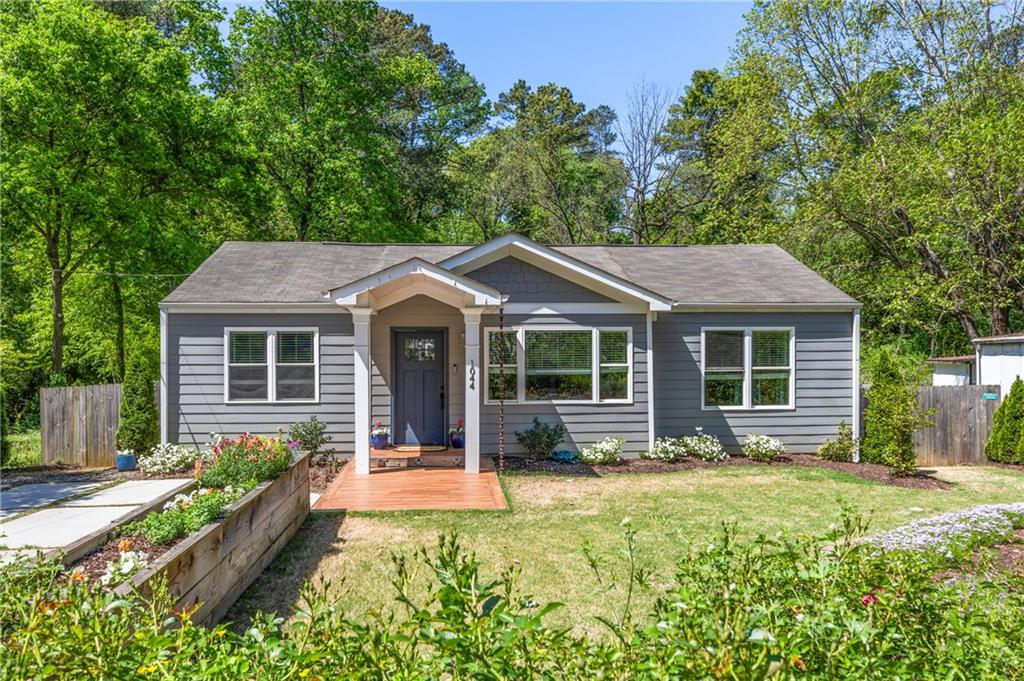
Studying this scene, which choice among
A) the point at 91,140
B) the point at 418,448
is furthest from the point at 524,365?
the point at 91,140

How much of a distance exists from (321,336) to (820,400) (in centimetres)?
907

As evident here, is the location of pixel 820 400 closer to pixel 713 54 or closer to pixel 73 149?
pixel 713 54

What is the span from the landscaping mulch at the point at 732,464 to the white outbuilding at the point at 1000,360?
342 cm

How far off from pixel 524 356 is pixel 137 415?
21.9 ft

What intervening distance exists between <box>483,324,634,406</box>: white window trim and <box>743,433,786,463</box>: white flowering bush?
90.2 inches

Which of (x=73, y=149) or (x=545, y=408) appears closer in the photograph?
(x=545, y=408)

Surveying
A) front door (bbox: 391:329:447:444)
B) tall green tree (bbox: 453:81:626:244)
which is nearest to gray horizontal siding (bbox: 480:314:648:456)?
front door (bbox: 391:329:447:444)

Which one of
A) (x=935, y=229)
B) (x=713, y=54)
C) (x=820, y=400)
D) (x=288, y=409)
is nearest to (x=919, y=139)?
(x=935, y=229)

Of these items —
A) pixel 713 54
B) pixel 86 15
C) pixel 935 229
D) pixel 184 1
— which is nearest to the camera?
pixel 86 15

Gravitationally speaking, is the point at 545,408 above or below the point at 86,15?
below

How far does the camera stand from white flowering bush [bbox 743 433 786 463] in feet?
33.3

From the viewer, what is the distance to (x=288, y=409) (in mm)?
9984

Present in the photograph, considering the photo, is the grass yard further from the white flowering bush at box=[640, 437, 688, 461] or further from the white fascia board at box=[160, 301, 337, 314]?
the white fascia board at box=[160, 301, 337, 314]

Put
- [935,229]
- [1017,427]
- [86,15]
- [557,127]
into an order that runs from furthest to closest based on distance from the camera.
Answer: [557,127] → [935,229] → [86,15] → [1017,427]
